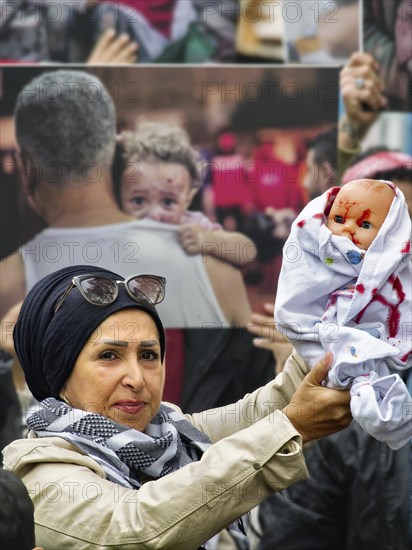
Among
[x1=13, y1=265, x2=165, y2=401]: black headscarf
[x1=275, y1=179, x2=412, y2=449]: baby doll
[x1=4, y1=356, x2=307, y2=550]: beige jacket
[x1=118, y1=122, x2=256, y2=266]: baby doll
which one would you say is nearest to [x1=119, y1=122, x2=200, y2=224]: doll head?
[x1=118, y1=122, x2=256, y2=266]: baby doll

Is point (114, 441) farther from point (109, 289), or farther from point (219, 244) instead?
point (219, 244)

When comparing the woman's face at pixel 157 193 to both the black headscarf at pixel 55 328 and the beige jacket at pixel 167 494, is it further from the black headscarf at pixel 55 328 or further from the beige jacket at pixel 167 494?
the beige jacket at pixel 167 494

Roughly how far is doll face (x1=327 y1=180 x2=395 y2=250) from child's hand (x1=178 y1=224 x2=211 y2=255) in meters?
2.18

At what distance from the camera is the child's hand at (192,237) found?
533 centimetres

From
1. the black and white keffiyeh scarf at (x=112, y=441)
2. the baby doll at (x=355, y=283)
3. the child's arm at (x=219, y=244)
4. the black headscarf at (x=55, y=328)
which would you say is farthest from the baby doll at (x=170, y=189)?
the black and white keffiyeh scarf at (x=112, y=441)

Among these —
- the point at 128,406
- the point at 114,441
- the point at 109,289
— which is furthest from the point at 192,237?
the point at 114,441

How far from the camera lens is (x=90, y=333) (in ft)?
10.2

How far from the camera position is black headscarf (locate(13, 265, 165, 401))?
3.12 metres

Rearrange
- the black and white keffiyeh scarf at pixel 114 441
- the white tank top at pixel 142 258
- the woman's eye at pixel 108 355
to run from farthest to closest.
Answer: the white tank top at pixel 142 258 → the woman's eye at pixel 108 355 → the black and white keffiyeh scarf at pixel 114 441

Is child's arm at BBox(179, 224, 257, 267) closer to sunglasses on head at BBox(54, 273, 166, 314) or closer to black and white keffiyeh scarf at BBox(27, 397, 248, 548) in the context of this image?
sunglasses on head at BBox(54, 273, 166, 314)

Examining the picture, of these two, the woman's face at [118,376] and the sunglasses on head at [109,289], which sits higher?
the sunglasses on head at [109,289]

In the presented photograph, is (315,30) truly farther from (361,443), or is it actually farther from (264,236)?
(361,443)

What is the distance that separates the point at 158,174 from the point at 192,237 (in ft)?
1.01

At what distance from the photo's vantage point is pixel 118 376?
3.08 metres
